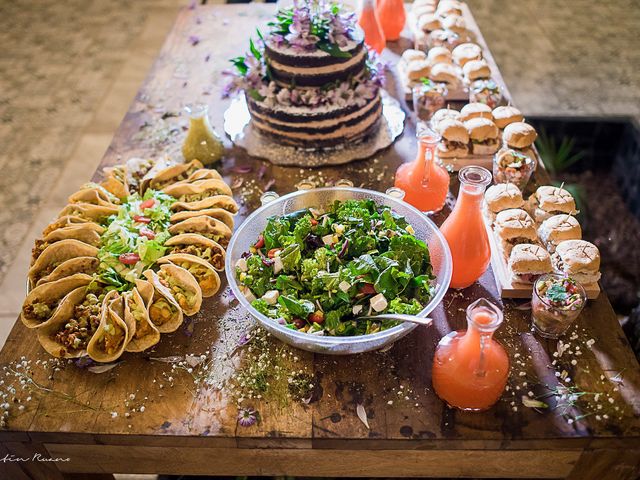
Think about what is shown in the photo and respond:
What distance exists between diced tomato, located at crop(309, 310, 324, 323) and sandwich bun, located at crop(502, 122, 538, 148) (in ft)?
3.15

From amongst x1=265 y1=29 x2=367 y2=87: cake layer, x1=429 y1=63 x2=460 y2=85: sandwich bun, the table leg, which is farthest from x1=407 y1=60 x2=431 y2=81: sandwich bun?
the table leg

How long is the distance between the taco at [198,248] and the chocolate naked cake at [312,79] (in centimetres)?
57

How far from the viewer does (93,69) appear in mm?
4078

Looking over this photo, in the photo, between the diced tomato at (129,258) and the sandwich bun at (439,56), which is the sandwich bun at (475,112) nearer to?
the sandwich bun at (439,56)

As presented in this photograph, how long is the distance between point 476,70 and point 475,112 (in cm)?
29

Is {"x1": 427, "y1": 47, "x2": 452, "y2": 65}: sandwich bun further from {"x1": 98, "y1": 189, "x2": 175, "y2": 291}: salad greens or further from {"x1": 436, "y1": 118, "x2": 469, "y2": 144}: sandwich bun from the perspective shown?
{"x1": 98, "y1": 189, "x2": 175, "y2": 291}: salad greens

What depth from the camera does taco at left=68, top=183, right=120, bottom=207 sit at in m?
1.75

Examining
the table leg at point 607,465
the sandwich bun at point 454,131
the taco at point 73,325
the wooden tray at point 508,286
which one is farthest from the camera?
the sandwich bun at point 454,131

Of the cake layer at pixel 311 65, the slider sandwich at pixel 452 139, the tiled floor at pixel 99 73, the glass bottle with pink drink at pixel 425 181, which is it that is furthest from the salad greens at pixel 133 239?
the tiled floor at pixel 99 73

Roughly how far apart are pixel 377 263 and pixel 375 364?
0.24 metres

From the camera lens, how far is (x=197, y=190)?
179cm

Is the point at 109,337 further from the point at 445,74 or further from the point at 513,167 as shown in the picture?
the point at 445,74

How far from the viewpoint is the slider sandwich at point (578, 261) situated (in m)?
1.46

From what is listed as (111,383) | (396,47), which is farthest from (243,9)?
(111,383)
